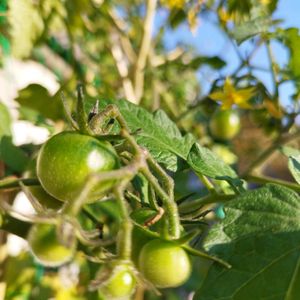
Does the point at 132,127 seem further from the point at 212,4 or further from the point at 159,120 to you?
the point at 212,4

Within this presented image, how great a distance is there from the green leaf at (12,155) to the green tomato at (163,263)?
488mm

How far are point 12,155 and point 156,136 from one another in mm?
318

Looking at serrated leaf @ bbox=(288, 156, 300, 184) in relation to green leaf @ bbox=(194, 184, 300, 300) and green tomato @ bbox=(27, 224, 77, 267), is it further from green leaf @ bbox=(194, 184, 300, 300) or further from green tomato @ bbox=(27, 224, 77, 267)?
green tomato @ bbox=(27, 224, 77, 267)

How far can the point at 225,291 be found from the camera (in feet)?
1.73

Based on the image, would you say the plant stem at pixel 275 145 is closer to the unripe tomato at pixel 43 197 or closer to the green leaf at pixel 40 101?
the green leaf at pixel 40 101

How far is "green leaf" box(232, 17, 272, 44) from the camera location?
96 cm

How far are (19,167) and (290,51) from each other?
58 cm

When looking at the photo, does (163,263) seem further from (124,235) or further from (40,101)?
(40,101)

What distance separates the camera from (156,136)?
0.72 metres

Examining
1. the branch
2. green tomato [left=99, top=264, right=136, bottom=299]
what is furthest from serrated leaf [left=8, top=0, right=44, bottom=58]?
green tomato [left=99, top=264, right=136, bottom=299]

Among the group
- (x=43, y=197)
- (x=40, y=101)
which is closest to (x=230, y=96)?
(x=40, y=101)

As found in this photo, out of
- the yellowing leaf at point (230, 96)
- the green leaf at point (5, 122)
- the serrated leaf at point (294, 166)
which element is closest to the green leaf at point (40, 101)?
the green leaf at point (5, 122)

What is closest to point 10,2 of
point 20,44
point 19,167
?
point 20,44

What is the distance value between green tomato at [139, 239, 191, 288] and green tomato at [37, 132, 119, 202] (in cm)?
7
